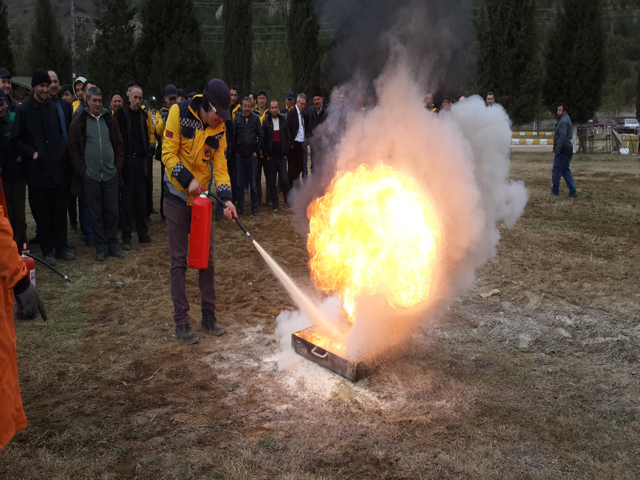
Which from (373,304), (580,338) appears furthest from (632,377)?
(373,304)

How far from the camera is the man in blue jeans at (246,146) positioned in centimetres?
1138

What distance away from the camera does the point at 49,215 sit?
8047 millimetres

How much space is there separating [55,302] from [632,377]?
667 cm

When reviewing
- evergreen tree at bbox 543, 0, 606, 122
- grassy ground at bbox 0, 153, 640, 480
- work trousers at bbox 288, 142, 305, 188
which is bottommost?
grassy ground at bbox 0, 153, 640, 480

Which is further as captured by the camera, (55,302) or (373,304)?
(55,302)

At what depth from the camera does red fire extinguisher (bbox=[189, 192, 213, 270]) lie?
4949mm

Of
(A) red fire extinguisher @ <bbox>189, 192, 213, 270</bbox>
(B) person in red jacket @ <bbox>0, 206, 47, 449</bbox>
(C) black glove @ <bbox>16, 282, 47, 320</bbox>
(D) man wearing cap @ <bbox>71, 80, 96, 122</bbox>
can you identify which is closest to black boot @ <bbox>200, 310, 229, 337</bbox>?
(A) red fire extinguisher @ <bbox>189, 192, 213, 270</bbox>

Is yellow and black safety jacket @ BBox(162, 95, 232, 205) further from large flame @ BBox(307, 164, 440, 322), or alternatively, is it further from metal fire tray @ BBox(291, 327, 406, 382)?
metal fire tray @ BBox(291, 327, 406, 382)

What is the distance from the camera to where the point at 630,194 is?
1436 centimetres

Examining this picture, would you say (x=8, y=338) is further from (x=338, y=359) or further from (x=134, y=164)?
(x=134, y=164)

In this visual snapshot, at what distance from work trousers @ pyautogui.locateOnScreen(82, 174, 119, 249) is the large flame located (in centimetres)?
490

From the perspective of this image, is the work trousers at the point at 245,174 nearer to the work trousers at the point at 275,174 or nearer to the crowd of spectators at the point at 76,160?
the work trousers at the point at 275,174

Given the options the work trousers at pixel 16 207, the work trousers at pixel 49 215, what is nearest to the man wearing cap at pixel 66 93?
the work trousers at pixel 49 215

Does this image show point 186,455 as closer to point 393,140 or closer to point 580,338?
point 393,140
